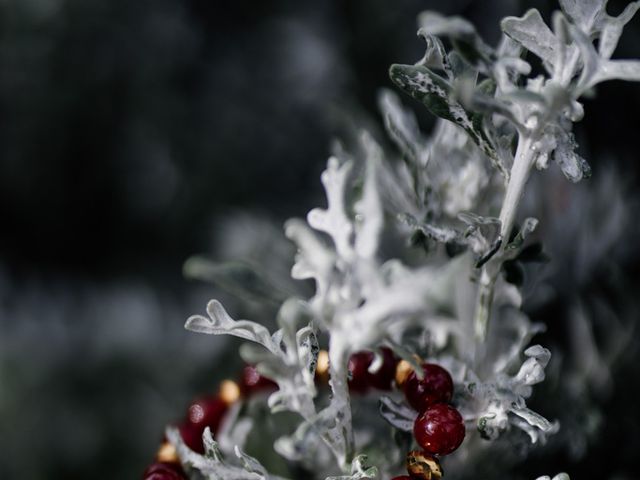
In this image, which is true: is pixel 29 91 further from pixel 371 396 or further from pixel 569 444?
pixel 569 444

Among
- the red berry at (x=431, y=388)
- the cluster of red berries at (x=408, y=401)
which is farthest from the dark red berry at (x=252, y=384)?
the red berry at (x=431, y=388)

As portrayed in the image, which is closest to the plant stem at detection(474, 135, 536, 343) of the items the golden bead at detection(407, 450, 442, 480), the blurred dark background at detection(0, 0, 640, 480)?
the golden bead at detection(407, 450, 442, 480)

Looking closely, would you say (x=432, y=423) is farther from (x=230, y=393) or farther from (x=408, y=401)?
(x=230, y=393)

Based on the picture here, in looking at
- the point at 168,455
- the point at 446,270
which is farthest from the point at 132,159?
the point at 446,270

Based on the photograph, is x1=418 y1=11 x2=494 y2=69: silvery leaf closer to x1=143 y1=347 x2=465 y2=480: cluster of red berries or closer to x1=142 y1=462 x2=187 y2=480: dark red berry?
x1=143 y1=347 x2=465 y2=480: cluster of red berries

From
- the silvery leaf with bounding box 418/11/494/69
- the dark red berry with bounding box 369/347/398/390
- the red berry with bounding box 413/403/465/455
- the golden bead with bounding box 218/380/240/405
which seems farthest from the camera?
the golden bead with bounding box 218/380/240/405

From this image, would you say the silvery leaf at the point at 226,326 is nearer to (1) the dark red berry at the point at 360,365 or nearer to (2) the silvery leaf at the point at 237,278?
(2) the silvery leaf at the point at 237,278
